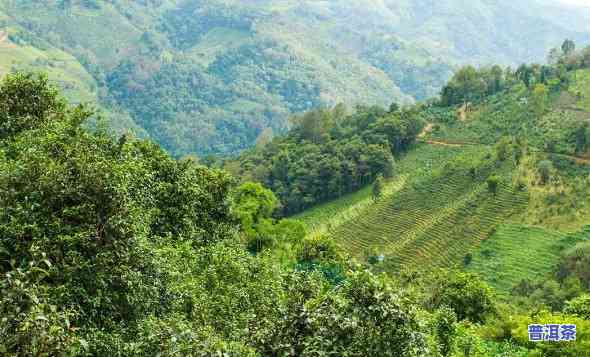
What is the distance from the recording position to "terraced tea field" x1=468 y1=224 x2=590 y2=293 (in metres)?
37.2

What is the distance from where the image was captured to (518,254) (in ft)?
128

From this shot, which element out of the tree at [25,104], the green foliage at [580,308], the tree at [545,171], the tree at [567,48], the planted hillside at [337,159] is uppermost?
the tree at [567,48]

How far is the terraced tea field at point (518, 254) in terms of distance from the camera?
3725 cm

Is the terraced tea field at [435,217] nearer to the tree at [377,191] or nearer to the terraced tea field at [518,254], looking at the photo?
the tree at [377,191]

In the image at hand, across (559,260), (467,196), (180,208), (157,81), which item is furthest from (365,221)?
(157,81)

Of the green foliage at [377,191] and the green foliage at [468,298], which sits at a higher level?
the green foliage at [468,298]

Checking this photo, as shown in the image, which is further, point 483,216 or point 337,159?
point 337,159

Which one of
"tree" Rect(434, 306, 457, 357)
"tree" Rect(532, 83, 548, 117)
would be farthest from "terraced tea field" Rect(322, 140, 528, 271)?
"tree" Rect(434, 306, 457, 357)

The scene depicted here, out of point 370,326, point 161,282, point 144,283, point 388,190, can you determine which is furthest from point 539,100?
point 370,326

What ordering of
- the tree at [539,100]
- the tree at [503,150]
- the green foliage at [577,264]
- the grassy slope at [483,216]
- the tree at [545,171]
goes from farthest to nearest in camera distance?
the tree at [539,100], the tree at [503,150], the tree at [545,171], the grassy slope at [483,216], the green foliage at [577,264]

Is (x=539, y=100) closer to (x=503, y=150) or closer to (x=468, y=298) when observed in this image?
(x=503, y=150)

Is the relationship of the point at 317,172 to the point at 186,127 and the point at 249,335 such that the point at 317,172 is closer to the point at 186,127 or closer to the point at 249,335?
the point at 249,335

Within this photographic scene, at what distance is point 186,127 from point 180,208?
159 metres

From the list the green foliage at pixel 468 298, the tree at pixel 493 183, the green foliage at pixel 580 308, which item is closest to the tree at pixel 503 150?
the tree at pixel 493 183
